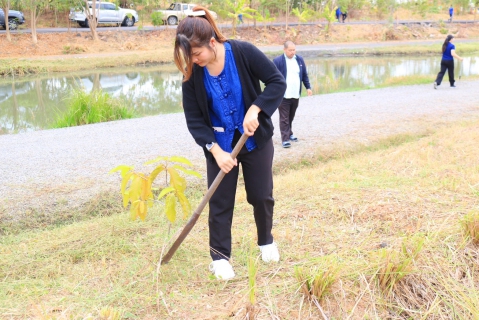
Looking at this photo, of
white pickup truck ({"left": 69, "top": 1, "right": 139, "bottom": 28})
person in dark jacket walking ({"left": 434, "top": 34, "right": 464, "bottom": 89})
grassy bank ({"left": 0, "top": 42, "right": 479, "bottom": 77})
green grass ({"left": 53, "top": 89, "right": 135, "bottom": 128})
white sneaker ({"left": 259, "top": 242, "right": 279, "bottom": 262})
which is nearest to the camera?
white sneaker ({"left": 259, "top": 242, "right": 279, "bottom": 262})

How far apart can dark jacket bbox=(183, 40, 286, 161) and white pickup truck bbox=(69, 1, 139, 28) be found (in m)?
26.3

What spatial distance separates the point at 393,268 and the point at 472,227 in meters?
0.66

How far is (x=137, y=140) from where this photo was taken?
7.25 meters

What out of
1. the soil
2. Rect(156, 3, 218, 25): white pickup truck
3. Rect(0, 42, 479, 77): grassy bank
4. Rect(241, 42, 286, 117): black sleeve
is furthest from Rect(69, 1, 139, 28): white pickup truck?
Rect(241, 42, 286, 117): black sleeve

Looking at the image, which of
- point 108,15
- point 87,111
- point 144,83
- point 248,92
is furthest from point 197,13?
point 108,15

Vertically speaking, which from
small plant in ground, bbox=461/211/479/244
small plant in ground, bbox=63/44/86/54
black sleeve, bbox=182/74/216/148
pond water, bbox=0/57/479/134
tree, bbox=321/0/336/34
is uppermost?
tree, bbox=321/0/336/34

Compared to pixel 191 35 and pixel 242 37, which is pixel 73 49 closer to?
pixel 242 37

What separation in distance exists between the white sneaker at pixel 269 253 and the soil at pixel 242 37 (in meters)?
21.4

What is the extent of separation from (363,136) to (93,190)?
412 centimetres

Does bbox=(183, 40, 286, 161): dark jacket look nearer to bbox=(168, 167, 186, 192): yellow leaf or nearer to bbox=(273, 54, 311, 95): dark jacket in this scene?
bbox=(168, 167, 186, 192): yellow leaf

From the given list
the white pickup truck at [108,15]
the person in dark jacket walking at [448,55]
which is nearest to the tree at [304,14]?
the white pickup truck at [108,15]

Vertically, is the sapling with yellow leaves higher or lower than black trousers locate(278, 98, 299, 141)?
higher

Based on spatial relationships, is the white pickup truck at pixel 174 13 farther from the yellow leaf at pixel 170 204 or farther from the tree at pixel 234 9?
the yellow leaf at pixel 170 204

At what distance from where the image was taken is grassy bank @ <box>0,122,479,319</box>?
95.3 inches
